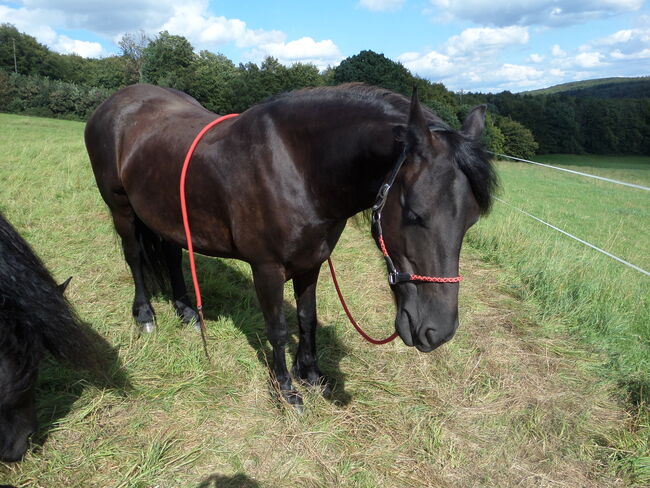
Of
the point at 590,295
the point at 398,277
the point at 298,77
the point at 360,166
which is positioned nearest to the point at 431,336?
the point at 398,277

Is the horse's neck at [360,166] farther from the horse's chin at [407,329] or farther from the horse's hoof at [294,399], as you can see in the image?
the horse's hoof at [294,399]

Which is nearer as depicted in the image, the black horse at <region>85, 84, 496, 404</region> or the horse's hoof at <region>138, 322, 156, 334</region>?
the black horse at <region>85, 84, 496, 404</region>

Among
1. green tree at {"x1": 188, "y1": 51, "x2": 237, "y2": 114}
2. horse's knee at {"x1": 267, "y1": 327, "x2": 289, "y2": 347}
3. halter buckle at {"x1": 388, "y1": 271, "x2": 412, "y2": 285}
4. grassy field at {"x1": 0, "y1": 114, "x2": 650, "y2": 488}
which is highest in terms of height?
green tree at {"x1": 188, "y1": 51, "x2": 237, "y2": 114}

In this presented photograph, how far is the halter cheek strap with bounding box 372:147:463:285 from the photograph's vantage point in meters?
1.68

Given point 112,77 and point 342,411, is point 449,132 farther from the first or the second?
point 112,77

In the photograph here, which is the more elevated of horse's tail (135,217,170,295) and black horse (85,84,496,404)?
black horse (85,84,496,404)

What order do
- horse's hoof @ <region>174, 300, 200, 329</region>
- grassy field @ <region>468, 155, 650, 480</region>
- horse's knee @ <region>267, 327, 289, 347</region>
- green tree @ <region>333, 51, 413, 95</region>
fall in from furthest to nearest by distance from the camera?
green tree @ <region>333, 51, 413, 95</region>, horse's hoof @ <region>174, 300, 200, 329</region>, grassy field @ <region>468, 155, 650, 480</region>, horse's knee @ <region>267, 327, 289, 347</region>

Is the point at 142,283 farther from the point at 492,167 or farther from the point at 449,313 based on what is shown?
the point at 492,167

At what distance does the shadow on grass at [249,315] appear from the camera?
316 centimetres

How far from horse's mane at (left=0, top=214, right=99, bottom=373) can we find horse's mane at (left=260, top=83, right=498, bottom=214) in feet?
5.31

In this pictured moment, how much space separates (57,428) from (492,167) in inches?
107

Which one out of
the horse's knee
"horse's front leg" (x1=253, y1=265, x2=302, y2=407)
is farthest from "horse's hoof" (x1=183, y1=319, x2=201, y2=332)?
the horse's knee

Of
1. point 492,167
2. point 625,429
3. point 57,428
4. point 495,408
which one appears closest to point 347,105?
point 492,167

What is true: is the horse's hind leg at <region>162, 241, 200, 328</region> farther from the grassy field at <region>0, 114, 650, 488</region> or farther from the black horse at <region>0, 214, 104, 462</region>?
the black horse at <region>0, 214, 104, 462</region>
